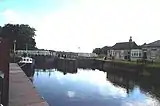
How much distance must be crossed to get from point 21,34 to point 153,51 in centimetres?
4669

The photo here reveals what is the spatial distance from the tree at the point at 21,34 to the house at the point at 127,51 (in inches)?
1098

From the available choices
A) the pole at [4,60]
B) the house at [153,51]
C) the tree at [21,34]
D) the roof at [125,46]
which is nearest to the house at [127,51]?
the roof at [125,46]

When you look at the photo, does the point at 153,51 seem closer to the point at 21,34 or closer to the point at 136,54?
the point at 136,54

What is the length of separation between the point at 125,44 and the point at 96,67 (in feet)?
38.8

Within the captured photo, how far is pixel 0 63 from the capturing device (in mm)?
14242

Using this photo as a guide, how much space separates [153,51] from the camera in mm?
71688

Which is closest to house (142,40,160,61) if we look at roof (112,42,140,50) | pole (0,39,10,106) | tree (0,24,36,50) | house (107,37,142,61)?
house (107,37,142,61)

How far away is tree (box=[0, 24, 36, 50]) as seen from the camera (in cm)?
9794

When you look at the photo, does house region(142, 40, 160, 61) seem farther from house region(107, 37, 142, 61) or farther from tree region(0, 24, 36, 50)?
tree region(0, 24, 36, 50)

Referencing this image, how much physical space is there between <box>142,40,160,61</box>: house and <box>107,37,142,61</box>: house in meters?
3.98

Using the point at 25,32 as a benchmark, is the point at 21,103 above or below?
below

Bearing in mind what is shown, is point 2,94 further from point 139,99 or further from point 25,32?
point 25,32

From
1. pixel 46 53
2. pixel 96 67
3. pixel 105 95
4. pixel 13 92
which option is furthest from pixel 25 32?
pixel 13 92

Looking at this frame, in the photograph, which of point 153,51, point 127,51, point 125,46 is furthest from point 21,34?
point 153,51
